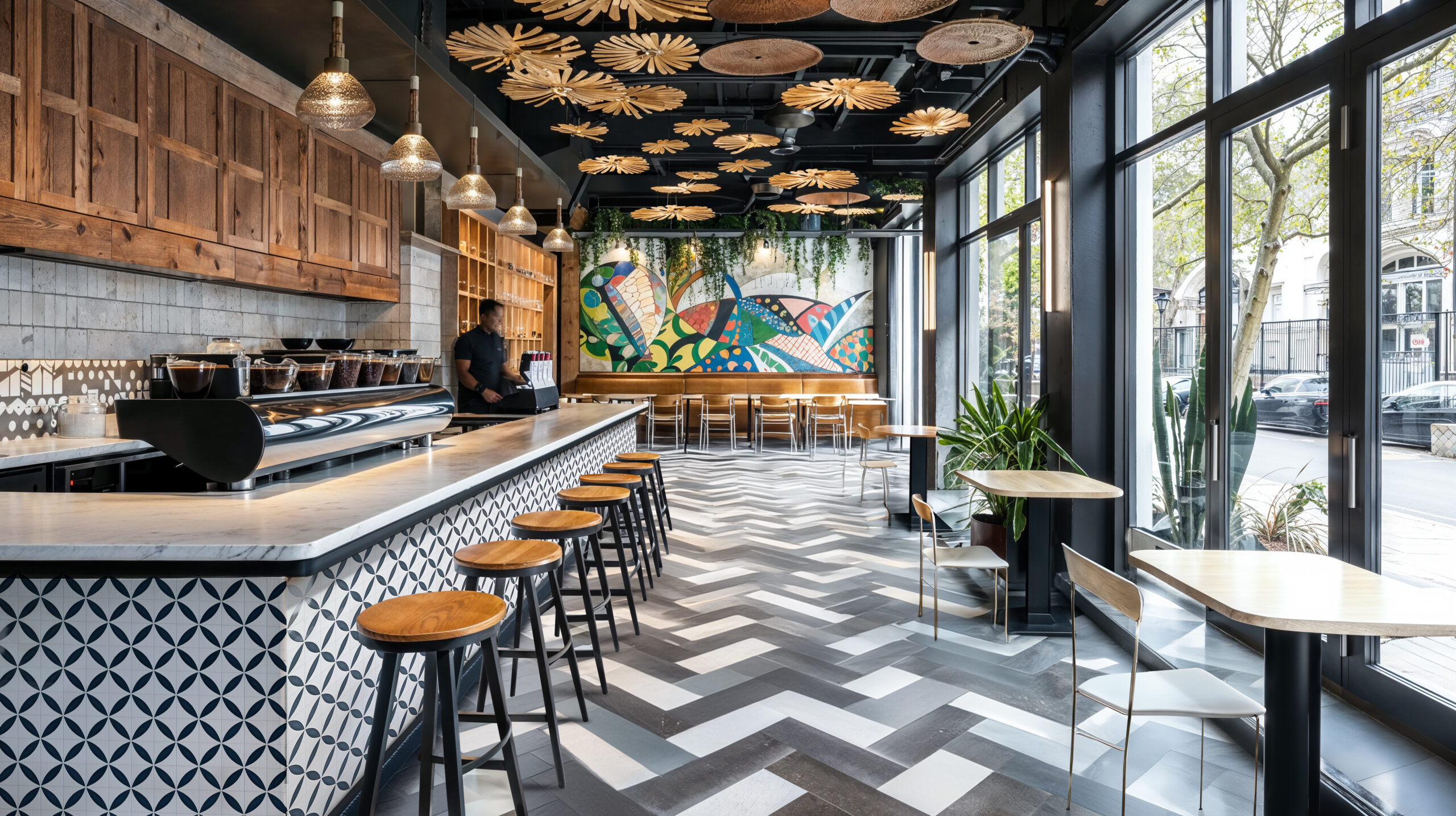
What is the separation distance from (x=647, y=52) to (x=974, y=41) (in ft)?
6.40

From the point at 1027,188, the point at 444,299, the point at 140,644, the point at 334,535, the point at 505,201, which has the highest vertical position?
the point at 505,201

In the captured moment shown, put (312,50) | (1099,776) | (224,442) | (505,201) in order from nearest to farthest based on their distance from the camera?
(224,442)
(1099,776)
(312,50)
(505,201)

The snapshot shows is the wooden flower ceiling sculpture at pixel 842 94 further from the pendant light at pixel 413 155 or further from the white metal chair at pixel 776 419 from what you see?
the white metal chair at pixel 776 419

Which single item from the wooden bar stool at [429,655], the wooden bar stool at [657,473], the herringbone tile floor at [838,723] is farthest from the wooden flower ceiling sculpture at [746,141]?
the wooden bar stool at [429,655]

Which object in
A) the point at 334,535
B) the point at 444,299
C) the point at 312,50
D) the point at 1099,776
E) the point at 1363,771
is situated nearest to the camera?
the point at 334,535

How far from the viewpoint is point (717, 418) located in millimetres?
12789

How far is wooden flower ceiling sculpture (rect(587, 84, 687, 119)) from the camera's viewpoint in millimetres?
5496

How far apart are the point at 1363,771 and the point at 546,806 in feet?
7.80

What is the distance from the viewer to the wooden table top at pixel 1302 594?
5.90ft

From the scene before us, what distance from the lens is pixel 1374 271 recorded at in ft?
8.99

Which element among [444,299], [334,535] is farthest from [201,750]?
[444,299]

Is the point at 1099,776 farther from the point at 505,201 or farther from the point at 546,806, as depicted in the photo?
the point at 505,201

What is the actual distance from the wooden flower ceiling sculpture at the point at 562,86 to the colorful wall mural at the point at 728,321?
7515mm

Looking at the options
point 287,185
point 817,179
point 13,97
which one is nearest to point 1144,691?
point 13,97
